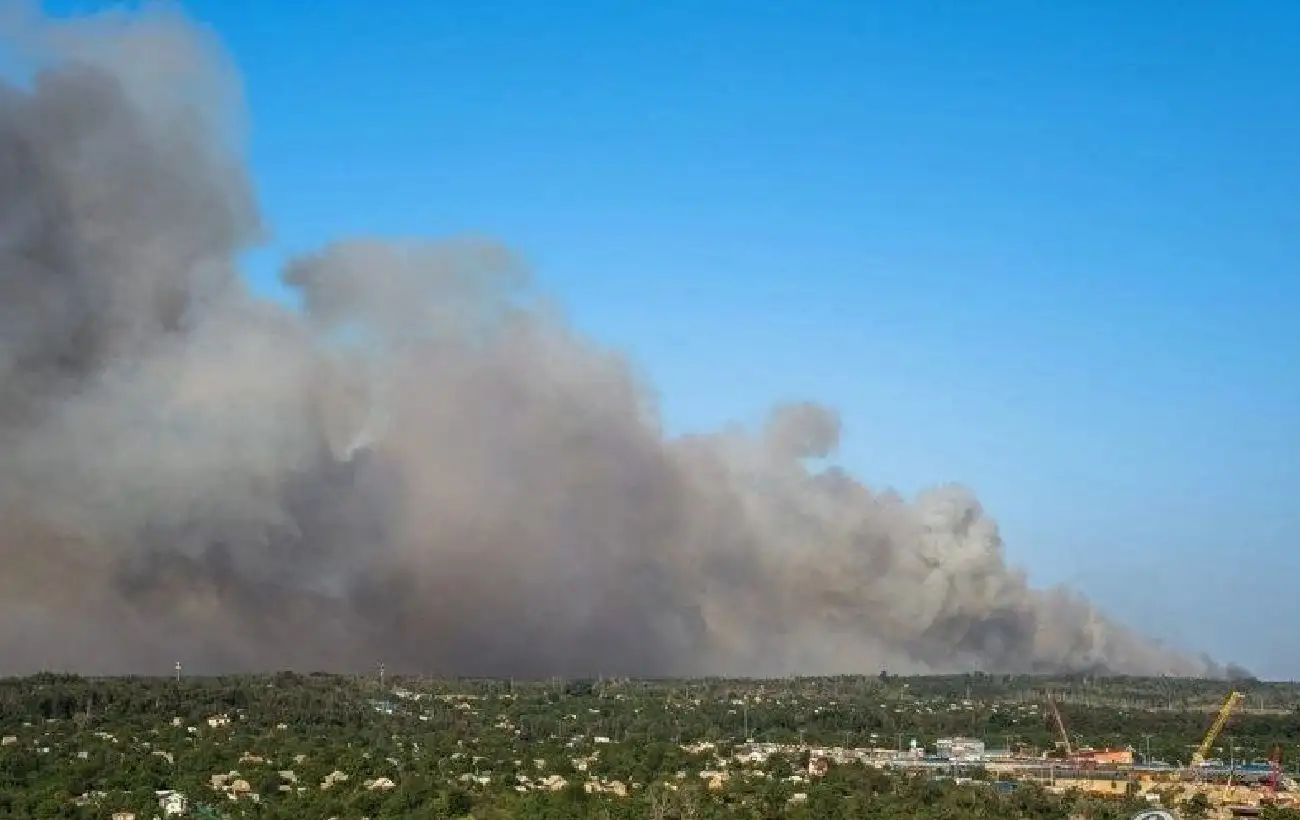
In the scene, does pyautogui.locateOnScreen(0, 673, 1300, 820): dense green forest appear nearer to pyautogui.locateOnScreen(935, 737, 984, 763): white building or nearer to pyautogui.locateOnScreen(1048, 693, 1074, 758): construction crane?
pyautogui.locateOnScreen(1048, 693, 1074, 758): construction crane

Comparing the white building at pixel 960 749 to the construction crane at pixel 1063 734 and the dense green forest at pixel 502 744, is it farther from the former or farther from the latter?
the construction crane at pixel 1063 734

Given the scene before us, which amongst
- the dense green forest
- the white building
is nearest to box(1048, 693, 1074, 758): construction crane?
the dense green forest

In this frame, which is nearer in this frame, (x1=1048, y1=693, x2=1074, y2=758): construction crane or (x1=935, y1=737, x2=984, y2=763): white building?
(x1=935, y1=737, x2=984, y2=763): white building

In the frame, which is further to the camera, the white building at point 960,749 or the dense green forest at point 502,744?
the white building at point 960,749

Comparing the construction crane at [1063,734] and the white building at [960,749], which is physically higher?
the construction crane at [1063,734]

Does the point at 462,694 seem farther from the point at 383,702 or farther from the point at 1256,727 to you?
the point at 1256,727

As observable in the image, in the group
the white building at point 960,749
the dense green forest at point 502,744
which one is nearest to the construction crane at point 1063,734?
the dense green forest at point 502,744

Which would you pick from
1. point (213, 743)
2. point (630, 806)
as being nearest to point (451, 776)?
point (630, 806)

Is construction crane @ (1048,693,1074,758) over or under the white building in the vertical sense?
over
